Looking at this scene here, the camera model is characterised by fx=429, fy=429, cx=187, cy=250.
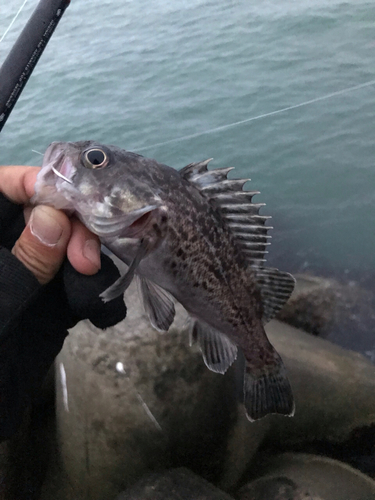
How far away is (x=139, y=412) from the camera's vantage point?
3.19 meters

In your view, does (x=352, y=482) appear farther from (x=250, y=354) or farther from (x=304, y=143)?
(x=304, y=143)

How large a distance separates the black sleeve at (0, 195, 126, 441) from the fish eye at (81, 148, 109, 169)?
583 millimetres

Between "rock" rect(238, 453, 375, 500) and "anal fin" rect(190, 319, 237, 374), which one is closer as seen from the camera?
"anal fin" rect(190, 319, 237, 374)

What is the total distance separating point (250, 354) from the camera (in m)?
2.74

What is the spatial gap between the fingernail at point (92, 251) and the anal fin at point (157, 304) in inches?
10.6

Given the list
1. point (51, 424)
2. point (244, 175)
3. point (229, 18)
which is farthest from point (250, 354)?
point (229, 18)

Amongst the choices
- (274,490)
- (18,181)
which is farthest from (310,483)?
(18,181)

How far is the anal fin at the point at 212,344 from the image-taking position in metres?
2.63

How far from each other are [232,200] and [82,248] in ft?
2.88

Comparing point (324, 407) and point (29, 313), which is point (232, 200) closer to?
point (29, 313)

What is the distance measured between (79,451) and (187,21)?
1264cm

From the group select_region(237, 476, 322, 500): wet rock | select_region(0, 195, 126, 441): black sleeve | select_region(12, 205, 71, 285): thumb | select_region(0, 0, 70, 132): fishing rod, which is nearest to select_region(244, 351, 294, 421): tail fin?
select_region(237, 476, 322, 500): wet rock

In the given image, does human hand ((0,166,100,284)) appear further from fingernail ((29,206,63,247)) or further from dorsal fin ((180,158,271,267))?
dorsal fin ((180,158,271,267))

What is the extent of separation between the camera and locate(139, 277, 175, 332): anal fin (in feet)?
7.86
